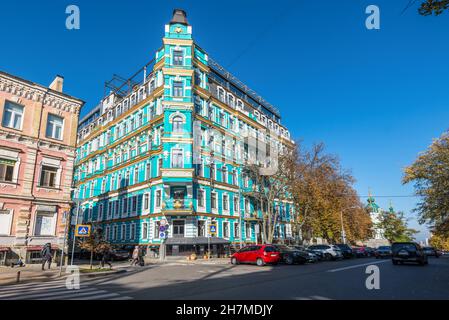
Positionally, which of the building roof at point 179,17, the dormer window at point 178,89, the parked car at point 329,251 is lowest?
the parked car at point 329,251

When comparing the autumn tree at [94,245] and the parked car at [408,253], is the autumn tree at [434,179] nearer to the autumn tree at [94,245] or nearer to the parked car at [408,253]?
the parked car at [408,253]

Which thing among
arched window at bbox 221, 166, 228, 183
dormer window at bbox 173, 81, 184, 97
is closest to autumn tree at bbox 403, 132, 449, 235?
arched window at bbox 221, 166, 228, 183

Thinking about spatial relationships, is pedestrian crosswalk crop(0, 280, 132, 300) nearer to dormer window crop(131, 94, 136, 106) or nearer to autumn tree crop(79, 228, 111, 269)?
autumn tree crop(79, 228, 111, 269)

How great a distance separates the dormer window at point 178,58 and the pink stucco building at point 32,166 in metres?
14.4

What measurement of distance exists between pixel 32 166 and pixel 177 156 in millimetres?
14216

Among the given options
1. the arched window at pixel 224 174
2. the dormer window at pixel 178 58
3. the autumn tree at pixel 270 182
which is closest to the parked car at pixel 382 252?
the autumn tree at pixel 270 182

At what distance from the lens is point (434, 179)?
2859cm

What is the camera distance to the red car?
2103 centimetres

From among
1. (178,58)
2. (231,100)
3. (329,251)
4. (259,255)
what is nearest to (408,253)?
(329,251)

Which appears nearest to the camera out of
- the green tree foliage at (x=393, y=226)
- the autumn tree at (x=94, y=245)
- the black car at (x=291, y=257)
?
the autumn tree at (x=94, y=245)

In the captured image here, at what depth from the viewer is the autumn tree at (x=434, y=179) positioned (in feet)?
90.4

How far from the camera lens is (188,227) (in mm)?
31047

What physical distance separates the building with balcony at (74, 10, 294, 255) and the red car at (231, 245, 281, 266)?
8.63 metres

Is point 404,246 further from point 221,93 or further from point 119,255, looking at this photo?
point 221,93
